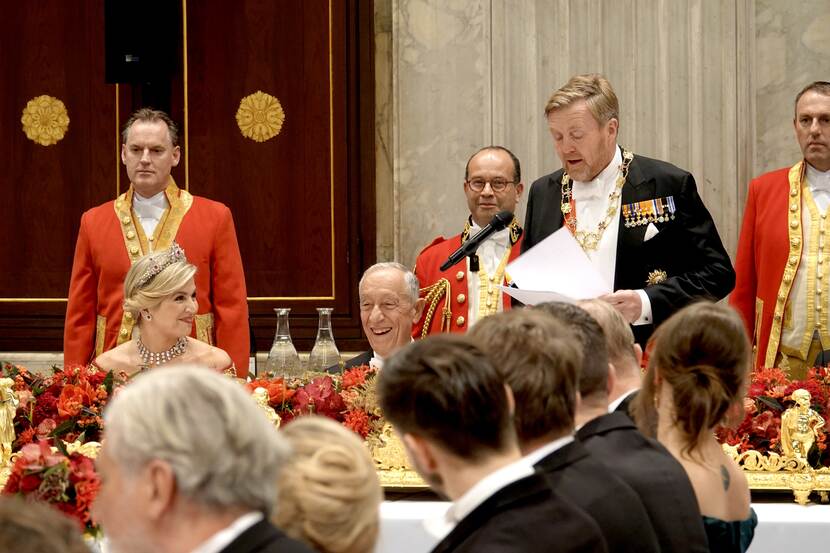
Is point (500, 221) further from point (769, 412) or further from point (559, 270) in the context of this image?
point (769, 412)

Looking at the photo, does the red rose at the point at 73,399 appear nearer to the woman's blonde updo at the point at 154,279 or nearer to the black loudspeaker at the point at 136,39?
the woman's blonde updo at the point at 154,279

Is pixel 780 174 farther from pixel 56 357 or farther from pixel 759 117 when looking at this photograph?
pixel 56 357

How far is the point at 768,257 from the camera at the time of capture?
203 inches

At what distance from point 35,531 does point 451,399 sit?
26.6 inches

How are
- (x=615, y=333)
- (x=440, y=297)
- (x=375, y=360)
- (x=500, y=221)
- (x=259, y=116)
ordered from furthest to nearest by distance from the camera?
(x=259, y=116) < (x=440, y=297) < (x=375, y=360) < (x=500, y=221) < (x=615, y=333)

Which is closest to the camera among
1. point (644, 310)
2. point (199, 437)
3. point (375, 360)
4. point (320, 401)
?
point (199, 437)

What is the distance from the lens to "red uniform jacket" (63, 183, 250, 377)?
16.6 ft

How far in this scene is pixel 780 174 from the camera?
5234 millimetres

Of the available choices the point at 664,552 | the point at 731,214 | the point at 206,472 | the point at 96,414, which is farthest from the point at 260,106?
the point at 206,472

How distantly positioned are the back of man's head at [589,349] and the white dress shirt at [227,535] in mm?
910

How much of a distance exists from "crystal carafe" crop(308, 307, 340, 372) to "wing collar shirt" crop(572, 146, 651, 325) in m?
0.85

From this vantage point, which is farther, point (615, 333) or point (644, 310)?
point (644, 310)

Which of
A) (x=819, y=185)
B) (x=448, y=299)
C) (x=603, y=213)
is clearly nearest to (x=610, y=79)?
(x=819, y=185)

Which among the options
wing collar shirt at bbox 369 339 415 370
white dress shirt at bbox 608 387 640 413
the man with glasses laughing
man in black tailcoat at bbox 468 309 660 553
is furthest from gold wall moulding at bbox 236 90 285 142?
man in black tailcoat at bbox 468 309 660 553
